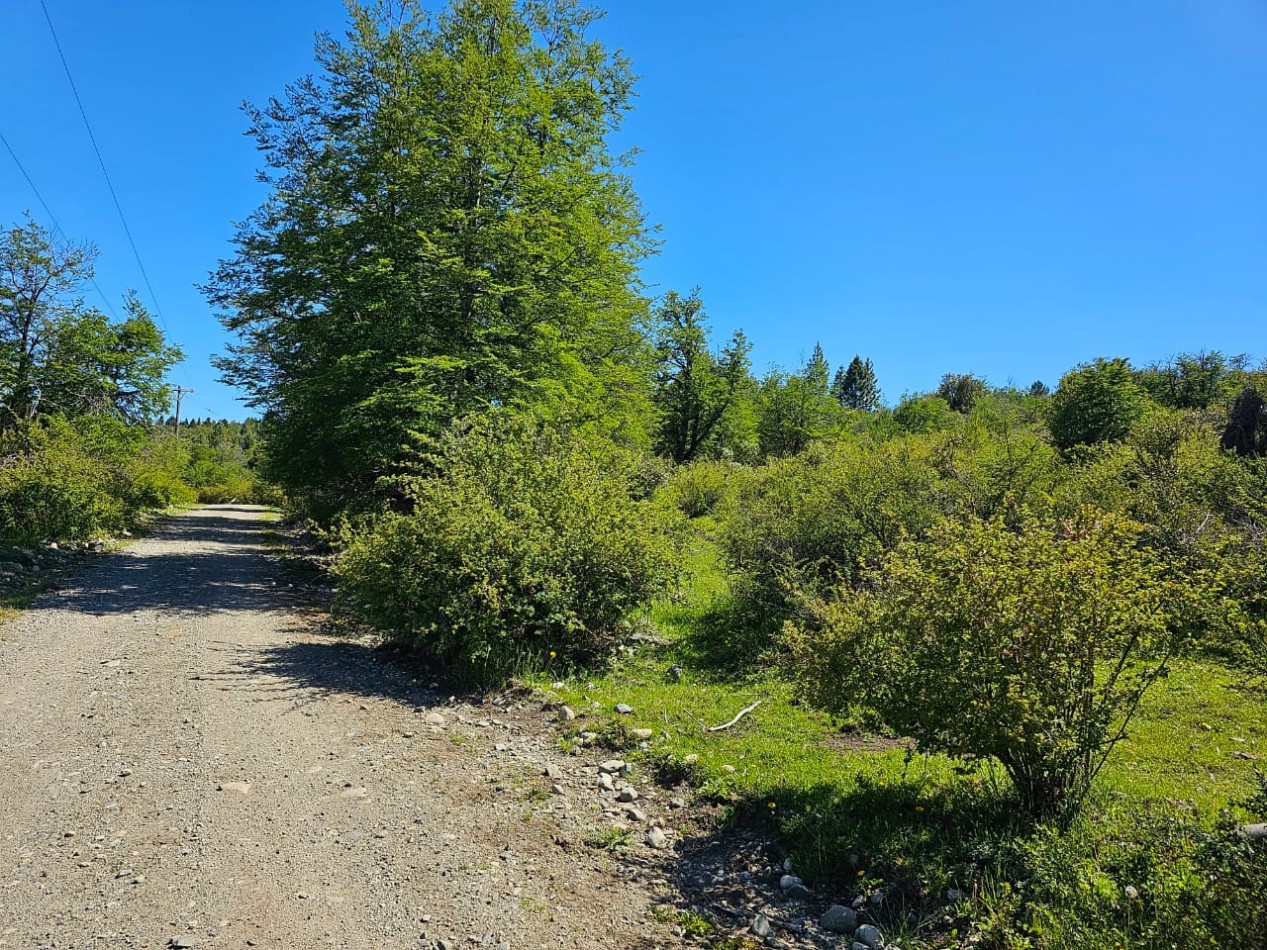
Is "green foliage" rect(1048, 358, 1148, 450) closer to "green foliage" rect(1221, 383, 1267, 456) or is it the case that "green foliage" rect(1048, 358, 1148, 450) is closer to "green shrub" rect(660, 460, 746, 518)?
"green foliage" rect(1221, 383, 1267, 456)

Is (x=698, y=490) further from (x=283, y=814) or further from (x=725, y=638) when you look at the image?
(x=283, y=814)

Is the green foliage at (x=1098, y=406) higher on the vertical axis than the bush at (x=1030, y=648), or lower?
higher

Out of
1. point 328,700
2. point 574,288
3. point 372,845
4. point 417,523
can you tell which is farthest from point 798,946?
point 574,288

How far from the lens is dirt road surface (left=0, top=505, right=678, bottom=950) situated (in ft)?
11.9

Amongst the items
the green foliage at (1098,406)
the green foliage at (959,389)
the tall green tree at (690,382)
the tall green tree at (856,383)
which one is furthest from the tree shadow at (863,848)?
the tall green tree at (856,383)

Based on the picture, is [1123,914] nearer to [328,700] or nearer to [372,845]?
[372,845]

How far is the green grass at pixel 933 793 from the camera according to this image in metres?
3.45

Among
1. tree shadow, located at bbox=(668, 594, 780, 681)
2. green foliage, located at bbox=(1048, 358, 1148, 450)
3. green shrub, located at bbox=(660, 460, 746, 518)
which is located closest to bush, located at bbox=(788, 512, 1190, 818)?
tree shadow, located at bbox=(668, 594, 780, 681)

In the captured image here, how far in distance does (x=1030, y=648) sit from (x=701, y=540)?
10166mm

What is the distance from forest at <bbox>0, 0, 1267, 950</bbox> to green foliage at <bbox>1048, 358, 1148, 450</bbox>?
163 mm

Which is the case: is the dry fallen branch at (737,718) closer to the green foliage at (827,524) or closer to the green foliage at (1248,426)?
the green foliage at (827,524)

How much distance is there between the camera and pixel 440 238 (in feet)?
41.6

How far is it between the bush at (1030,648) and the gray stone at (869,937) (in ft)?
3.79

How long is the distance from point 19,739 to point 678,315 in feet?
122
